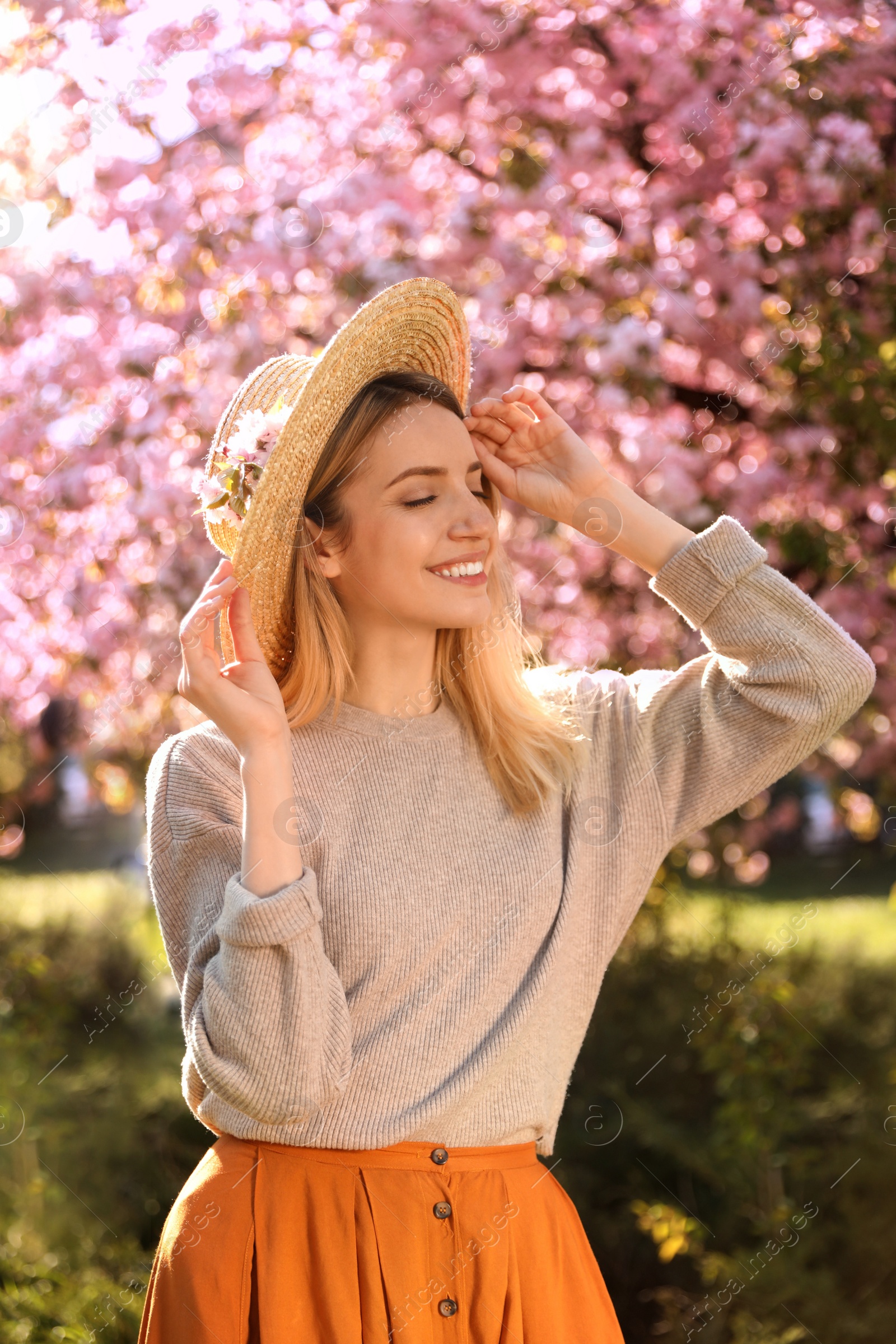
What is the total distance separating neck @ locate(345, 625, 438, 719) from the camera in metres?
1.90

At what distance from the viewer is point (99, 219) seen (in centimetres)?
404

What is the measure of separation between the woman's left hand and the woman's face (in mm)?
86

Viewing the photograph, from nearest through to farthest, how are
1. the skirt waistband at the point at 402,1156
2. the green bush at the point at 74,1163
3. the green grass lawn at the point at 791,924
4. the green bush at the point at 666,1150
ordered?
the skirt waistband at the point at 402,1156
the green bush at the point at 74,1163
the green bush at the point at 666,1150
the green grass lawn at the point at 791,924

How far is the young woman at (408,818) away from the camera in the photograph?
1544 mm

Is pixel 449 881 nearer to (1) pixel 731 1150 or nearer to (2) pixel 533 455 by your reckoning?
(2) pixel 533 455

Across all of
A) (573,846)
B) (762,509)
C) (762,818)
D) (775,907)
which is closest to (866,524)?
(762,509)

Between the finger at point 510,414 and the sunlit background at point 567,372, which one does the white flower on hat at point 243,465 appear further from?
the sunlit background at point 567,372

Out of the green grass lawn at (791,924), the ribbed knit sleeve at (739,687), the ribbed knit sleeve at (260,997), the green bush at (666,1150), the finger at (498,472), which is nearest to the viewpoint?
the ribbed knit sleeve at (260,997)

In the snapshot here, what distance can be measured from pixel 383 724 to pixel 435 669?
0.49 feet

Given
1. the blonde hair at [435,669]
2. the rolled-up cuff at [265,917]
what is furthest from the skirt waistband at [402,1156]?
the blonde hair at [435,669]

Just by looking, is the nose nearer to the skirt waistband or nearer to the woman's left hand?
the woman's left hand

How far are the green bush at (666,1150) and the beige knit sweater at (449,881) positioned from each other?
163cm

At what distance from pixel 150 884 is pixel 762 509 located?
A: 2615 mm

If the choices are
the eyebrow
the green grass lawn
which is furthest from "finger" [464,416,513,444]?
the green grass lawn
